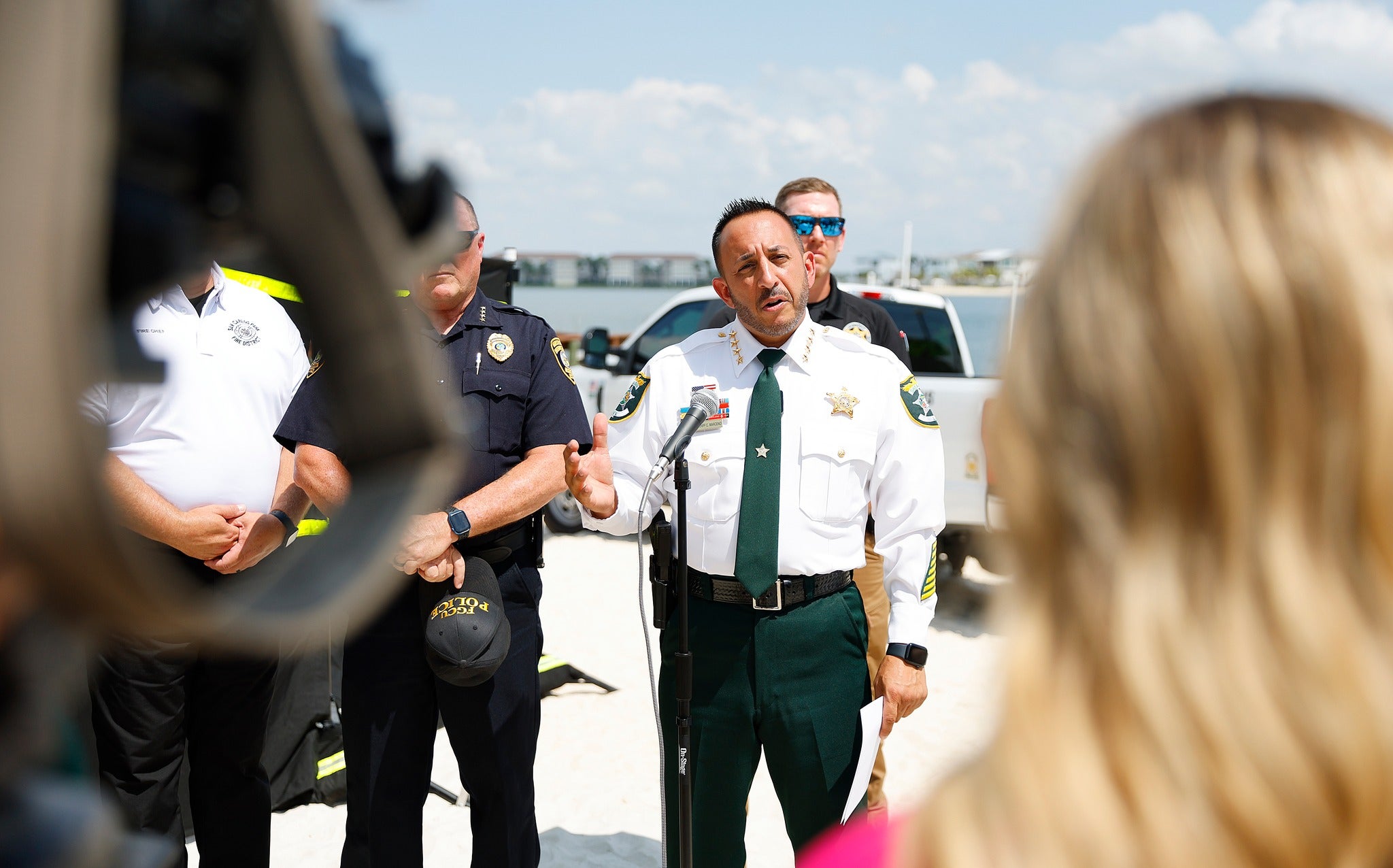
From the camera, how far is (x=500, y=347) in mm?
3375

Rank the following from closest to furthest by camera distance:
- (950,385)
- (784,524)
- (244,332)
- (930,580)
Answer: (784,524) < (930,580) < (244,332) < (950,385)

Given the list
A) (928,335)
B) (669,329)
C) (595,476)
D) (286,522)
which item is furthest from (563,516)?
(595,476)

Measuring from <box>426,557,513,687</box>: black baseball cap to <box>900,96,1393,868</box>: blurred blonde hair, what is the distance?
7.92 ft

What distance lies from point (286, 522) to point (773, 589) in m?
1.59

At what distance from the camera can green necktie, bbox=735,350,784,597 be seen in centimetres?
292

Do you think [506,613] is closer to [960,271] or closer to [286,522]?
[286,522]

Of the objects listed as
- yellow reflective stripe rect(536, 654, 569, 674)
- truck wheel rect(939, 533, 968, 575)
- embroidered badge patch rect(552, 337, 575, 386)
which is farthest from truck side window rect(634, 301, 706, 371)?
embroidered badge patch rect(552, 337, 575, 386)

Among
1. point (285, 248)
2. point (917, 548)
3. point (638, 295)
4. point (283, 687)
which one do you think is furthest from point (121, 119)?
point (638, 295)

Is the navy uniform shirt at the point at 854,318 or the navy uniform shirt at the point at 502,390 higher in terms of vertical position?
the navy uniform shirt at the point at 854,318

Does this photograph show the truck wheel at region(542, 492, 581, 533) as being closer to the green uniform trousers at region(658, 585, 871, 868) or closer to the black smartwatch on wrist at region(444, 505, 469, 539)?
the black smartwatch on wrist at region(444, 505, 469, 539)

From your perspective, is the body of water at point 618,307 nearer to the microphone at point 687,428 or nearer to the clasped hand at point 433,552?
the microphone at point 687,428

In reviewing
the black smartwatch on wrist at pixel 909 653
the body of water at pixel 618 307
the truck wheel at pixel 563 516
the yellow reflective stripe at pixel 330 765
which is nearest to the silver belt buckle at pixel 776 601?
the black smartwatch on wrist at pixel 909 653

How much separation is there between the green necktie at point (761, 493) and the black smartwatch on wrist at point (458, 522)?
33.7 inches

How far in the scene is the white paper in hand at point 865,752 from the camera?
114 inches
